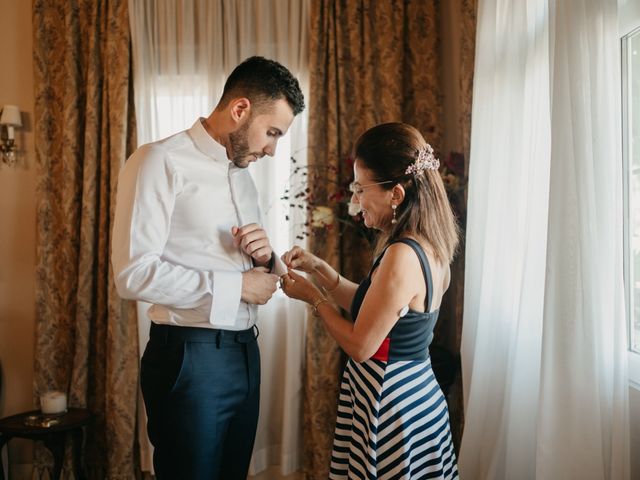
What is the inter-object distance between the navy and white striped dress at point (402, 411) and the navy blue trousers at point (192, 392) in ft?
1.33

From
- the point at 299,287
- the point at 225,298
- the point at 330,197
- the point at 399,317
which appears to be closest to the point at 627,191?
the point at 399,317

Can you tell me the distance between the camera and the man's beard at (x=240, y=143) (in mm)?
1872

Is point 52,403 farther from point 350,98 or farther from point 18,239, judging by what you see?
point 350,98

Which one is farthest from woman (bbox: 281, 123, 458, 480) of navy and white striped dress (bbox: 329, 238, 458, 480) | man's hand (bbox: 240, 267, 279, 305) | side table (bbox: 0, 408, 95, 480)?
side table (bbox: 0, 408, 95, 480)

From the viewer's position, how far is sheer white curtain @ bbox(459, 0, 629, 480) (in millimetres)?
1533

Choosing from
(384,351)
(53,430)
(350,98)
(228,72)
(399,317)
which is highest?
(228,72)

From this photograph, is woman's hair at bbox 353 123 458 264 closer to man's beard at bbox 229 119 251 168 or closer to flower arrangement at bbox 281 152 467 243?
man's beard at bbox 229 119 251 168

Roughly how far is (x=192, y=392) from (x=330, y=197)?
1.65 metres

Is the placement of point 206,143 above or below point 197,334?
above

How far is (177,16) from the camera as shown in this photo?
3.34 m

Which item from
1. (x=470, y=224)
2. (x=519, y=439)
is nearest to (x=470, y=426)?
(x=519, y=439)

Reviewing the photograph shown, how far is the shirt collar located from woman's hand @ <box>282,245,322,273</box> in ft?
1.44

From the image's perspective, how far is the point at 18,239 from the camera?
3.52m

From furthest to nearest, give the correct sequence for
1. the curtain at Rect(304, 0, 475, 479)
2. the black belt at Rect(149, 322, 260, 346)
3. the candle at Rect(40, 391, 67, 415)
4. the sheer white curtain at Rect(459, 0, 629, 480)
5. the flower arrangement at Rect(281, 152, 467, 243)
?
the curtain at Rect(304, 0, 475, 479)
the candle at Rect(40, 391, 67, 415)
the flower arrangement at Rect(281, 152, 467, 243)
the black belt at Rect(149, 322, 260, 346)
the sheer white curtain at Rect(459, 0, 629, 480)
